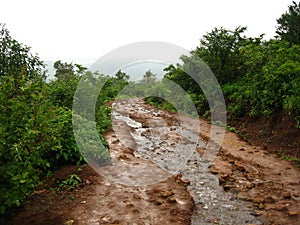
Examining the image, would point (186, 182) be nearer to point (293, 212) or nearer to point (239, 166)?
point (239, 166)

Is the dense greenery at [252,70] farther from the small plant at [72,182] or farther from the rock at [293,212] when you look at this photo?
the small plant at [72,182]

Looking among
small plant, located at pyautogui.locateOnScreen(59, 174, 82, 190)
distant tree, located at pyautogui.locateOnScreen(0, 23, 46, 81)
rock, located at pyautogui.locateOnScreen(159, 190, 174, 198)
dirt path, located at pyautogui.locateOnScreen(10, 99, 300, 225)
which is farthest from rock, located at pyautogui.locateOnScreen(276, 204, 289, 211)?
distant tree, located at pyautogui.locateOnScreen(0, 23, 46, 81)

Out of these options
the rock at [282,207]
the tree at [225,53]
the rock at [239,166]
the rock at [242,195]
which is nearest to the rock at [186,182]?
the rock at [242,195]

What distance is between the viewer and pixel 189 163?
637 cm

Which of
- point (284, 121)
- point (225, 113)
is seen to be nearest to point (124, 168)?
point (284, 121)

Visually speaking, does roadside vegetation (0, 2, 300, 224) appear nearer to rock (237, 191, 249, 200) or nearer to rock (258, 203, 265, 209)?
rock (237, 191, 249, 200)

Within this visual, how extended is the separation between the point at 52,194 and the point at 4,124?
1674 mm

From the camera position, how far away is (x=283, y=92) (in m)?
8.41

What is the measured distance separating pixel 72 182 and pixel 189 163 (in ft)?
9.47

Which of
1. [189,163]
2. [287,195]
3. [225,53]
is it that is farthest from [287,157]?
[225,53]

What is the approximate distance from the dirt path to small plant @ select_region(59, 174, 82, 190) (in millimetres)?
88

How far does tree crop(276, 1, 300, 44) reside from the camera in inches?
531

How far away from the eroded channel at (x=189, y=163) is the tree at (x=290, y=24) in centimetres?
793

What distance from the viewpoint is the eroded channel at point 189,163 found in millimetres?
3965
